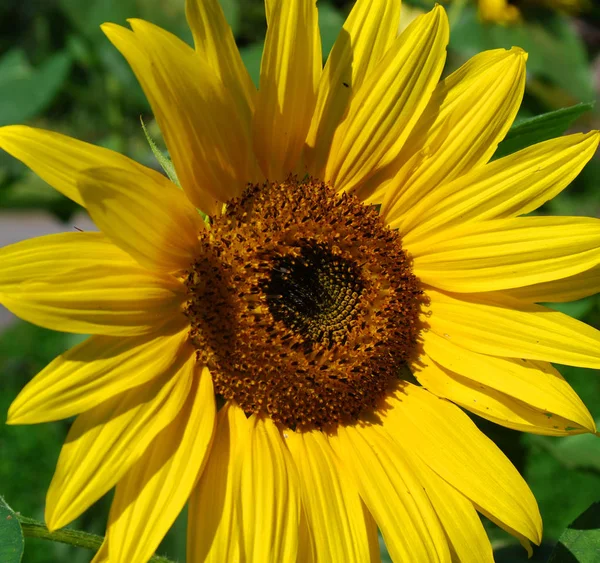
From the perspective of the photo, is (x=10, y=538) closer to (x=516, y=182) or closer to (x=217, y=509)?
(x=217, y=509)

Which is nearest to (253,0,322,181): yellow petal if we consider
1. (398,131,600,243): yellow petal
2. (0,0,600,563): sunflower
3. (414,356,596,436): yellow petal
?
(0,0,600,563): sunflower

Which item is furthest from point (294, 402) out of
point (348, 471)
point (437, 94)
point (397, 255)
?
point (437, 94)

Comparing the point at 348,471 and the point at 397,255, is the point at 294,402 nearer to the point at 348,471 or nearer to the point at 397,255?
the point at 348,471

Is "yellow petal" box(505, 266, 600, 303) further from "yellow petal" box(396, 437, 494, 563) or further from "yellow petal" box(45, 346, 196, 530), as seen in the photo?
"yellow petal" box(45, 346, 196, 530)

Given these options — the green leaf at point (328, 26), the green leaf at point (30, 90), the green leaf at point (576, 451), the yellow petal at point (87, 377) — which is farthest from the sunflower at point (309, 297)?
the green leaf at point (30, 90)

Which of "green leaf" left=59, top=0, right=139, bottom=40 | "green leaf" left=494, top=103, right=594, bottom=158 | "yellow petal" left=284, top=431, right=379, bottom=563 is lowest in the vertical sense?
"yellow petal" left=284, top=431, right=379, bottom=563

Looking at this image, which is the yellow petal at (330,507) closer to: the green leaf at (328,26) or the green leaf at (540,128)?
the green leaf at (540,128)
